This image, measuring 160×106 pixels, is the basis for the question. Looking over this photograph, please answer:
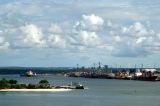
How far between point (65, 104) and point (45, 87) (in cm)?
6165

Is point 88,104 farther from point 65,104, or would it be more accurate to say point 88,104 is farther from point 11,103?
point 11,103

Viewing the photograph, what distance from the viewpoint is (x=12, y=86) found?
603ft

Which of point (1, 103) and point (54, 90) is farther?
point (54, 90)

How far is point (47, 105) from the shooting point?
125 metres

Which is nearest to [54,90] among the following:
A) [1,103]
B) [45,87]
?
[45,87]

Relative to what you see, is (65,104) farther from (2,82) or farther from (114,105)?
(2,82)

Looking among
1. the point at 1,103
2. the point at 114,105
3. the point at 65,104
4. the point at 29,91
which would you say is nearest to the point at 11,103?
the point at 1,103

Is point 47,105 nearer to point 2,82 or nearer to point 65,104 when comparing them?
point 65,104

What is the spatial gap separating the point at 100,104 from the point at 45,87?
6238 centimetres

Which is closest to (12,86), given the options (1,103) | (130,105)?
(1,103)

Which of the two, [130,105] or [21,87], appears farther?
[21,87]

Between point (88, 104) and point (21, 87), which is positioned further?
point (21, 87)

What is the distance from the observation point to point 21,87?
18375 cm

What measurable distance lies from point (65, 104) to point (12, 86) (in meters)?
58.6
